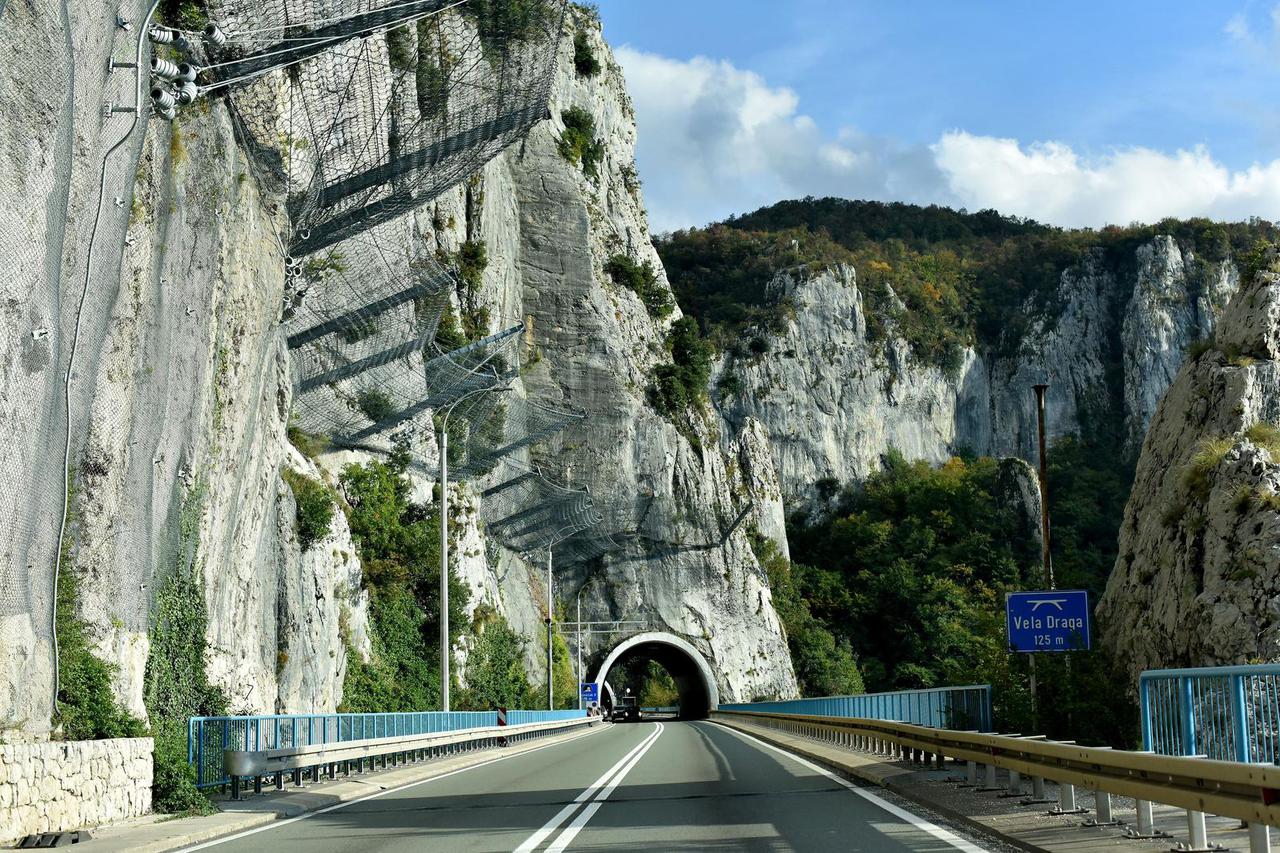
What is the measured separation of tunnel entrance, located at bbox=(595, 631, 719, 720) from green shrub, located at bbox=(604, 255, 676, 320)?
77.9 ft

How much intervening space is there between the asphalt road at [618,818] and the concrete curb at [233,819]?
0.40 meters

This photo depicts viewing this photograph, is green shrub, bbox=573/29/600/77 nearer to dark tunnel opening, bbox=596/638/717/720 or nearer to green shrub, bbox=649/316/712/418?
green shrub, bbox=649/316/712/418

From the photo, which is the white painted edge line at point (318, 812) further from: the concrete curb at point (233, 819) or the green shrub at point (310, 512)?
the green shrub at point (310, 512)

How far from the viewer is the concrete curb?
12.3 m

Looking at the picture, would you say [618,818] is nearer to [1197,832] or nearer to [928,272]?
[1197,832]

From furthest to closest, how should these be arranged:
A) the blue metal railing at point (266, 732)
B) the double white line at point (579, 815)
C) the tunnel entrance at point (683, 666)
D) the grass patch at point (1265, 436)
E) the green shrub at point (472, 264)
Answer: the tunnel entrance at point (683, 666)
the green shrub at point (472, 264)
the grass patch at point (1265, 436)
the blue metal railing at point (266, 732)
the double white line at point (579, 815)

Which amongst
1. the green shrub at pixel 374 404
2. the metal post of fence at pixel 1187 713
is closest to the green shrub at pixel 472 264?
the green shrub at pixel 374 404

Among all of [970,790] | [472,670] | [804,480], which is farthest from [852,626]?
[970,790]

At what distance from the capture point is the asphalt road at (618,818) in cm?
1122

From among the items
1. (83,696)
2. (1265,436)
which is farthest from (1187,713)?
(1265,436)

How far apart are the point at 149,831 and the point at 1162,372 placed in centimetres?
13212

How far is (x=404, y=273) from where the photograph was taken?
135ft

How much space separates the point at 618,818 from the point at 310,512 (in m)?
25.6

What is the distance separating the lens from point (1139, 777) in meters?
9.63
